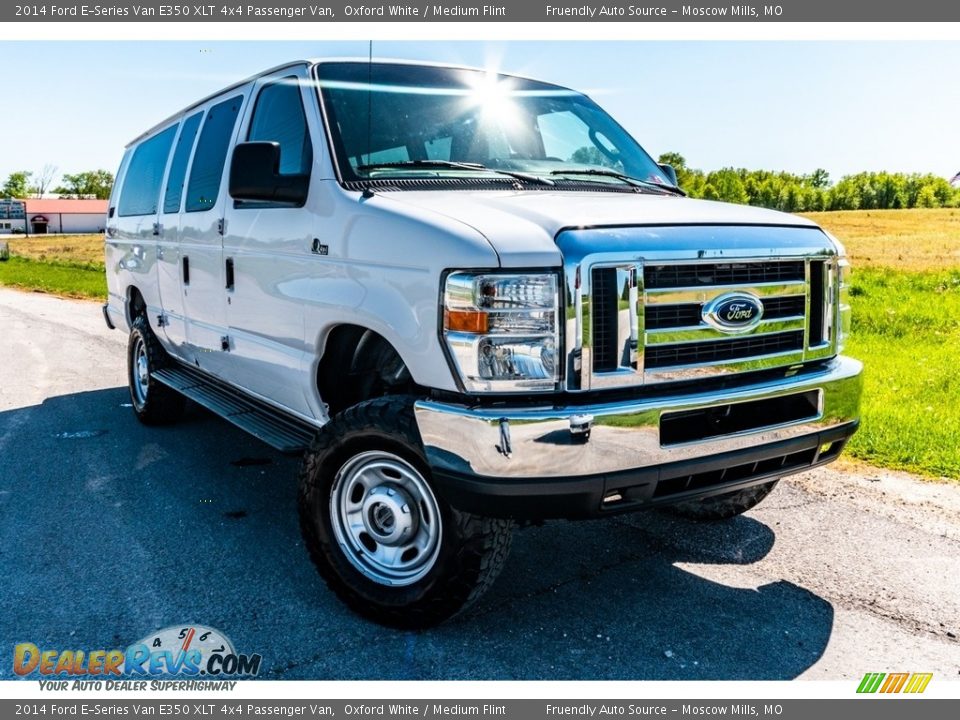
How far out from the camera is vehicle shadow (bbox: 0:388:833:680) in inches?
125

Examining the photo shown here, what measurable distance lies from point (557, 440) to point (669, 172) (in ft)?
8.92

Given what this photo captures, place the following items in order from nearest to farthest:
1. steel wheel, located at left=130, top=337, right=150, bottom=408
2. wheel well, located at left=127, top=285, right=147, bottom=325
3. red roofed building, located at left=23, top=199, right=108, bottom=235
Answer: steel wheel, located at left=130, top=337, right=150, bottom=408, wheel well, located at left=127, top=285, right=147, bottom=325, red roofed building, located at left=23, top=199, right=108, bottom=235

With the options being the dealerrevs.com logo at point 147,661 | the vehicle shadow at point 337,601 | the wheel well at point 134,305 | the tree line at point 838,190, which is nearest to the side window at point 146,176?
the wheel well at point 134,305

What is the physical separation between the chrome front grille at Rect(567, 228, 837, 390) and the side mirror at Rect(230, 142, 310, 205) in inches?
59.6

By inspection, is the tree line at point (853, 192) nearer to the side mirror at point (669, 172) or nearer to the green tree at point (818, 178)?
the green tree at point (818, 178)

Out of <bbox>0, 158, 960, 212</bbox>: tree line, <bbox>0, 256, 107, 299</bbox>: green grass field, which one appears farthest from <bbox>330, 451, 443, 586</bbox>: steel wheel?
<bbox>0, 158, 960, 212</bbox>: tree line

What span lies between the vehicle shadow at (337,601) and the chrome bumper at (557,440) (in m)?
0.76

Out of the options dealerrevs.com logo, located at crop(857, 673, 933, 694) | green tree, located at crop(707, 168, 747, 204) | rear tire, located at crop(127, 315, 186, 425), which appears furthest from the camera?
green tree, located at crop(707, 168, 747, 204)

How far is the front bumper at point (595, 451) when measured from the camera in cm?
290

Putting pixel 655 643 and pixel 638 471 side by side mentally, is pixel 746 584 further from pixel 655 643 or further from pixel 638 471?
pixel 638 471

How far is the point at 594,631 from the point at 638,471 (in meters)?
0.80

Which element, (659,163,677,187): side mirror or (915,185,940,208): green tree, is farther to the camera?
(915,185,940,208): green tree

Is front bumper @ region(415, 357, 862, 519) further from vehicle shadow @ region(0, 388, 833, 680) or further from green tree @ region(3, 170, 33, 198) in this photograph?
green tree @ region(3, 170, 33, 198)

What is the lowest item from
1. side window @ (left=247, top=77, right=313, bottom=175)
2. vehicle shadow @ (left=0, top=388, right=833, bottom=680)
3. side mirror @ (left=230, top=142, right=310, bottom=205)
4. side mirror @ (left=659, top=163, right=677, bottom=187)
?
vehicle shadow @ (left=0, top=388, right=833, bottom=680)
